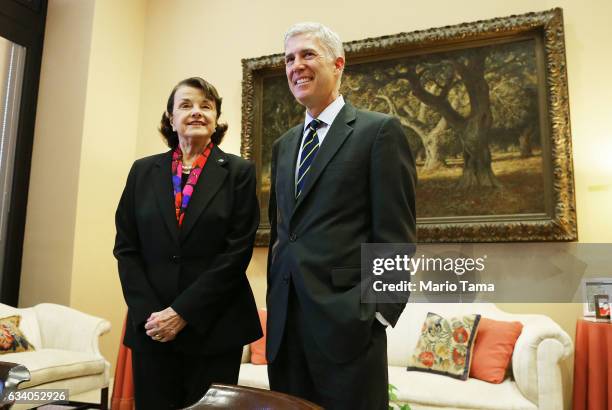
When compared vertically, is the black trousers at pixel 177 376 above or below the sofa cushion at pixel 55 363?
above

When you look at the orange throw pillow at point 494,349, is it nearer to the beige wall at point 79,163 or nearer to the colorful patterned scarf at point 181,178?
the colorful patterned scarf at point 181,178

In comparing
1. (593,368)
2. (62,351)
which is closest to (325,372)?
(593,368)

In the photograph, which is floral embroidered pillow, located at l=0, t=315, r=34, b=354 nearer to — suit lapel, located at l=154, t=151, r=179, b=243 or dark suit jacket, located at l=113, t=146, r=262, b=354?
dark suit jacket, located at l=113, t=146, r=262, b=354

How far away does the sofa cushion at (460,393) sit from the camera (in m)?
2.74

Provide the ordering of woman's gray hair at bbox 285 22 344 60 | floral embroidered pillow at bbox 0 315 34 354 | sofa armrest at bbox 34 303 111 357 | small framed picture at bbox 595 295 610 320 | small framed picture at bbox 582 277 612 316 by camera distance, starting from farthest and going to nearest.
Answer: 1. sofa armrest at bbox 34 303 111 357
2. floral embroidered pillow at bbox 0 315 34 354
3. small framed picture at bbox 582 277 612 316
4. small framed picture at bbox 595 295 610 320
5. woman's gray hair at bbox 285 22 344 60

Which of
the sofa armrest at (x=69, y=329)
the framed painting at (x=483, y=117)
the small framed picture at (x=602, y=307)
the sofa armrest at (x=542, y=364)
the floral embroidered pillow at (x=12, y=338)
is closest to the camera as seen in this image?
the sofa armrest at (x=542, y=364)

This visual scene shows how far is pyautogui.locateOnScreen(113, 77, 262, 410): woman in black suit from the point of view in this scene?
152 cm

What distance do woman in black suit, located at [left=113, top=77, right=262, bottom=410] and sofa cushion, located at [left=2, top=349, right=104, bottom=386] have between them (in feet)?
6.15

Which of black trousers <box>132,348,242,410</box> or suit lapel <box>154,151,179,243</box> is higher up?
suit lapel <box>154,151,179,243</box>

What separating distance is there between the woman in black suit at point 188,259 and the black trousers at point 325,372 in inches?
7.3

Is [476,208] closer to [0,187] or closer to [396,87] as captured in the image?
[396,87]

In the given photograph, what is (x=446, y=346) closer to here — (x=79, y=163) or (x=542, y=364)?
(x=542, y=364)

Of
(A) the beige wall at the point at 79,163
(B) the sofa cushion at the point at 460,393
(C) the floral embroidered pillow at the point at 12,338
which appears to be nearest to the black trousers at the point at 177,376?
(B) the sofa cushion at the point at 460,393

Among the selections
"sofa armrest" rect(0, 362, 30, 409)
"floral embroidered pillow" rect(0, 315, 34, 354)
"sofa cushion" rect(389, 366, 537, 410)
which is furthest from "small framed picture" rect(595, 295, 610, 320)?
"floral embroidered pillow" rect(0, 315, 34, 354)
